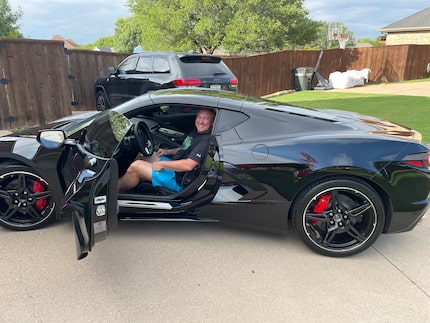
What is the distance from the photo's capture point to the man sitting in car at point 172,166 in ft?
9.89

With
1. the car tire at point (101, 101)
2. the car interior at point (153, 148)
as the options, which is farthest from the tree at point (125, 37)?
the car interior at point (153, 148)

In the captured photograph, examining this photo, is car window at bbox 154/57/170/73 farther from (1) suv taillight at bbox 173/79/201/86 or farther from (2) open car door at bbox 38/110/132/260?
(2) open car door at bbox 38/110/132/260

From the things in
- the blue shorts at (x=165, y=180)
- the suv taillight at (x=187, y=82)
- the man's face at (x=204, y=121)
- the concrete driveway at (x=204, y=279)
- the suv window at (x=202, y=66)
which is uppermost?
the suv window at (x=202, y=66)

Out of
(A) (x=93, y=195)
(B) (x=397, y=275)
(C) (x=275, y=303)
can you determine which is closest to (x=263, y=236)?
(C) (x=275, y=303)

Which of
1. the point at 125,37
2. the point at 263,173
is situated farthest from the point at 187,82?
the point at 125,37

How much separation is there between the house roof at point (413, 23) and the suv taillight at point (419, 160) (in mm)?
34097

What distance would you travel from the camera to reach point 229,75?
7.58 m

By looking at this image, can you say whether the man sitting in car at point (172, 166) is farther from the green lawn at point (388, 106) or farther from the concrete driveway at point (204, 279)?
the green lawn at point (388, 106)

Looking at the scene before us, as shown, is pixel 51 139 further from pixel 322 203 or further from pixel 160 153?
pixel 322 203

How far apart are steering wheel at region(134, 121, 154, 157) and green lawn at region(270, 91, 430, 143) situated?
17.4ft

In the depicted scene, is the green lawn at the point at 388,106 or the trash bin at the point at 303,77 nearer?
the green lawn at the point at 388,106

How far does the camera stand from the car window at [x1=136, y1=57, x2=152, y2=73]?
25.8 feet

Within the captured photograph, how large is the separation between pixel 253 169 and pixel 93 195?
1.23 meters

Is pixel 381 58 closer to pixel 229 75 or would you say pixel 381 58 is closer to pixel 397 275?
pixel 229 75
